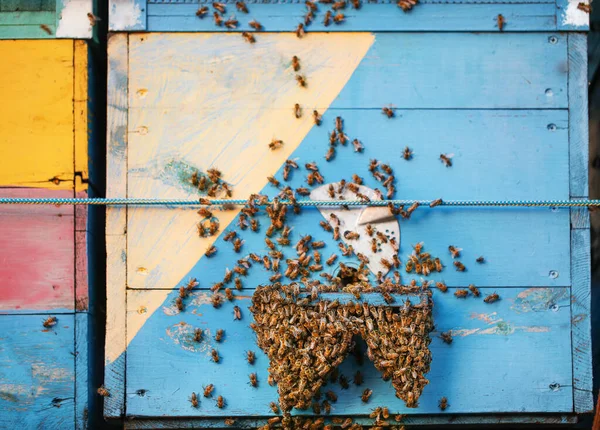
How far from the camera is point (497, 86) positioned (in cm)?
397

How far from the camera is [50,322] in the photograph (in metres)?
3.82

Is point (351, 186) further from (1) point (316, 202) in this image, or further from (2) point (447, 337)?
(2) point (447, 337)

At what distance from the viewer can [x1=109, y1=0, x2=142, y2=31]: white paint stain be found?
3943 mm

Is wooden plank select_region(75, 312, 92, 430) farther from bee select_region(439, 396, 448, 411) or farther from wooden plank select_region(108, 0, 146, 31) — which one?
bee select_region(439, 396, 448, 411)

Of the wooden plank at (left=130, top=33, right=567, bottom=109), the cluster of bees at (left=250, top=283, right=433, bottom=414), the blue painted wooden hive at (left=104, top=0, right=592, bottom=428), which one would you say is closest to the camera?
the cluster of bees at (left=250, top=283, right=433, bottom=414)

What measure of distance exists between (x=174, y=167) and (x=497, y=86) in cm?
200

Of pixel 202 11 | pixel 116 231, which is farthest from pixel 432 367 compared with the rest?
pixel 202 11

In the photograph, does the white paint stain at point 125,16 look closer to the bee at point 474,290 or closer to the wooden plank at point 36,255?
the wooden plank at point 36,255

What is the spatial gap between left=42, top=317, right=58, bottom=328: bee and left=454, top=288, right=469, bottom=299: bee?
2341 millimetres

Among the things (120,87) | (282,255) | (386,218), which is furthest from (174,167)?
(386,218)

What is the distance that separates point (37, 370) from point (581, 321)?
3.21 m

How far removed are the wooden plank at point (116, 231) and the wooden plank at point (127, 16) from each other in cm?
6

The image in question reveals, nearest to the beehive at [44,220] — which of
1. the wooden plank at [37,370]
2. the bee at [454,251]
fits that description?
the wooden plank at [37,370]

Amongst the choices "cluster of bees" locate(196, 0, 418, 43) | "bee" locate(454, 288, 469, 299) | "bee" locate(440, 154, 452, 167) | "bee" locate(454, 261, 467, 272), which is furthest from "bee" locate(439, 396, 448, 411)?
"cluster of bees" locate(196, 0, 418, 43)
